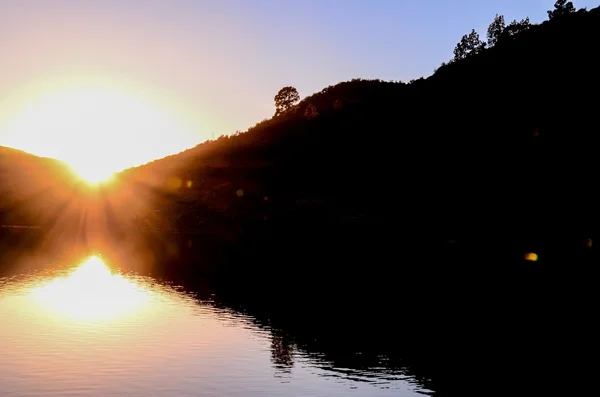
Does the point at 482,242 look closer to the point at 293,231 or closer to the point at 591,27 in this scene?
the point at 293,231

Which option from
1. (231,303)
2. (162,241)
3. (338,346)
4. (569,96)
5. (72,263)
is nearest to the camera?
(338,346)

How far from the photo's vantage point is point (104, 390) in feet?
113

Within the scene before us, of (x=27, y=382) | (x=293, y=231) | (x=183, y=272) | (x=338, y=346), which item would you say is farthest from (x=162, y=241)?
(x=27, y=382)

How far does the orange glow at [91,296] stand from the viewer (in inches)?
2515

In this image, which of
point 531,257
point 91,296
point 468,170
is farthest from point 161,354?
point 468,170

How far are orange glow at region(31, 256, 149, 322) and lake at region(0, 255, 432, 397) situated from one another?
0.68 ft

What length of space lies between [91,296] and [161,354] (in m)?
32.9

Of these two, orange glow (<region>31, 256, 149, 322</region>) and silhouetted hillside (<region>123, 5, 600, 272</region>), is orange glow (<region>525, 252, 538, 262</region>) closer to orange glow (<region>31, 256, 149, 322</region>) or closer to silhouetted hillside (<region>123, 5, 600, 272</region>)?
silhouetted hillside (<region>123, 5, 600, 272</region>)

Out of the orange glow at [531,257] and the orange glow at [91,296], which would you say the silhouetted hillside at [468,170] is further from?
the orange glow at [91,296]

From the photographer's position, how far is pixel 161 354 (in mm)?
45406

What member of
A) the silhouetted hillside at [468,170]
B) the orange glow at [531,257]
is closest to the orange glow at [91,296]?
the silhouetted hillside at [468,170]

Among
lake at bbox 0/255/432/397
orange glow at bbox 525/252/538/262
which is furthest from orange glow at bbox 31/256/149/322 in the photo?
orange glow at bbox 525/252/538/262

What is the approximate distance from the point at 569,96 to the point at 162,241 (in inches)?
4318

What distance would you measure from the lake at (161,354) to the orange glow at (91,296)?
0.21 meters
